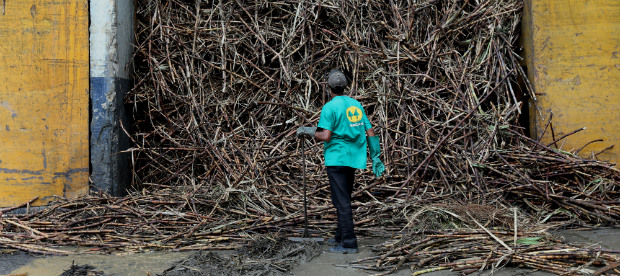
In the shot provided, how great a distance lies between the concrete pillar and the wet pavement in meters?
1.77

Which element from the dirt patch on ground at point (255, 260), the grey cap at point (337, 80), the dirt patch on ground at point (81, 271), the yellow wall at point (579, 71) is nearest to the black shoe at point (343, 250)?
the dirt patch on ground at point (255, 260)

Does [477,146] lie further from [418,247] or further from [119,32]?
[119,32]

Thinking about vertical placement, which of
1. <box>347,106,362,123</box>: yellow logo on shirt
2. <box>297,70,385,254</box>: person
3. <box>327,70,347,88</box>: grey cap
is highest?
<box>327,70,347,88</box>: grey cap

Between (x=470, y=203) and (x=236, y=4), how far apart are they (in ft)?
14.4

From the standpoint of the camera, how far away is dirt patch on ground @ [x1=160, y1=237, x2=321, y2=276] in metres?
4.17

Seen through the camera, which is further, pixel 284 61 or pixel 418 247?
pixel 284 61

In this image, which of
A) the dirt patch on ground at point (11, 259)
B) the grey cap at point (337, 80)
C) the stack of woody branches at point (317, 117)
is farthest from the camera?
the stack of woody branches at point (317, 117)

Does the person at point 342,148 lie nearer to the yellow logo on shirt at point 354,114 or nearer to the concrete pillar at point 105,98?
the yellow logo on shirt at point 354,114

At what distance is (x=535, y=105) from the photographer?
6773mm

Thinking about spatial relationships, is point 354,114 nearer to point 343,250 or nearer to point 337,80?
point 337,80

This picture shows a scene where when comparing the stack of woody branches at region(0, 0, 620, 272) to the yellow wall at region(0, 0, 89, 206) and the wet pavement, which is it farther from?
the wet pavement

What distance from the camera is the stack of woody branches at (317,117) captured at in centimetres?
594

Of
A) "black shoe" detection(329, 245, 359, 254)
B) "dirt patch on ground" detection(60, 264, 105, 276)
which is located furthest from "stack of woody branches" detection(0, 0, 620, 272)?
"dirt patch on ground" detection(60, 264, 105, 276)

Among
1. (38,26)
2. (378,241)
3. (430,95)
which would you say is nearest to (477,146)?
(430,95)
